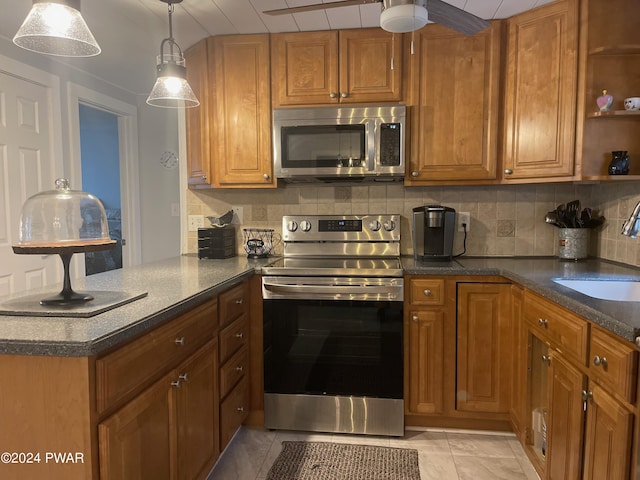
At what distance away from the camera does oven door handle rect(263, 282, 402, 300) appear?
2158 millimetres

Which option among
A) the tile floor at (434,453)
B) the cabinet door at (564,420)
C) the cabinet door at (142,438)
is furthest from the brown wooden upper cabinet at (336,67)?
the tile floor at (434,453)

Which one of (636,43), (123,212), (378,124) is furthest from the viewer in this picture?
(123,212)

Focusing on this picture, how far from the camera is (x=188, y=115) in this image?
8.71 feet

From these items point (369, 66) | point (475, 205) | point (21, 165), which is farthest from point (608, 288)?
point (21, 165)

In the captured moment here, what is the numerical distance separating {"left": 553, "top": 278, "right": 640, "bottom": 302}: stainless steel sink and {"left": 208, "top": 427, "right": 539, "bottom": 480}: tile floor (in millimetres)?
867

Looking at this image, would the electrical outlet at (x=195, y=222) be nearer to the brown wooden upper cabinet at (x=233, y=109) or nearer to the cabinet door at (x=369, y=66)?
the brown wooden upper cabinet at (x=233, y=109)

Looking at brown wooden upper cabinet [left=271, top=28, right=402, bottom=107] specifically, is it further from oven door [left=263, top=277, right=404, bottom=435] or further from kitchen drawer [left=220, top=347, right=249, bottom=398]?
kitchen drawer [left=220, top=347, right=249, bottom=398]

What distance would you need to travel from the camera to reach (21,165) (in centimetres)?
273

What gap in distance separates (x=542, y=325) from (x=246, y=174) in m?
1.75

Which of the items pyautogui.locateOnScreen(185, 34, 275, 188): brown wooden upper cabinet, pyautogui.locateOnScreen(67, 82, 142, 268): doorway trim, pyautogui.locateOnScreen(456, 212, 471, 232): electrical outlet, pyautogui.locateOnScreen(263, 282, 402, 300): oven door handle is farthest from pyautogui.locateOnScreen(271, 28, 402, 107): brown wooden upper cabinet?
pyautogui.locateOnScreen(67, 82, 142, 268): doorway trim

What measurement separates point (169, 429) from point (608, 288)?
181 cm

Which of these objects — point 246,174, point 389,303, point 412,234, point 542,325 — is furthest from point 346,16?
point 542,325

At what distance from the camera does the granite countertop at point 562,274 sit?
118 centimetres

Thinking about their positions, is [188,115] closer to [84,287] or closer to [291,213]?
[291,213]
